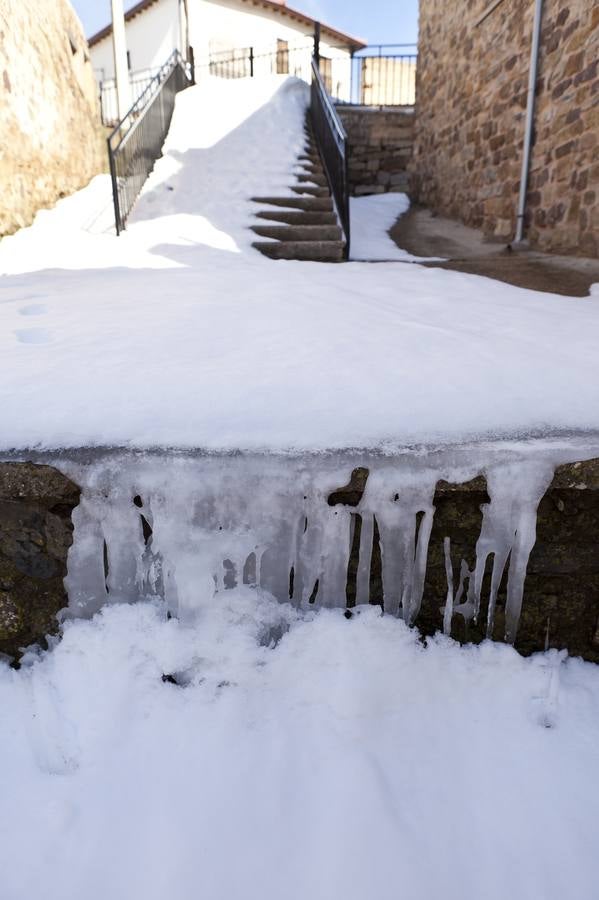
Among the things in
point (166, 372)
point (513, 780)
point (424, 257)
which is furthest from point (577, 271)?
point (513, 780)

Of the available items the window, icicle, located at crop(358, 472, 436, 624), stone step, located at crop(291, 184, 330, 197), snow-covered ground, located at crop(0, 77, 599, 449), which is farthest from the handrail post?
the window

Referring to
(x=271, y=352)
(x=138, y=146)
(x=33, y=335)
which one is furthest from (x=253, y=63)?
(x=271, y=352)

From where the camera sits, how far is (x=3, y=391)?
1.96 metres

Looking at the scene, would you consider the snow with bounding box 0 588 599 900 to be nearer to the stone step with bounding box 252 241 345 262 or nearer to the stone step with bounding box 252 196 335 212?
the stone step with bounding box 252 241 345 262

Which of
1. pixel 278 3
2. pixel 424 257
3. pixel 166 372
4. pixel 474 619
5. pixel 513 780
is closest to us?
pixel 513 780

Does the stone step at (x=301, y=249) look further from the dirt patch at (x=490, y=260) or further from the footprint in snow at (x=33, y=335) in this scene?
the footprint in snow at (x=33, y=335)

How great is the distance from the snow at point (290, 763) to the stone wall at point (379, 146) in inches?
390

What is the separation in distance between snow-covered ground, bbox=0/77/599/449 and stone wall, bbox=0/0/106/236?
3.18 feet

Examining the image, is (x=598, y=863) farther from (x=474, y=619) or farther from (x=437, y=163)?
(x=437, y=163)

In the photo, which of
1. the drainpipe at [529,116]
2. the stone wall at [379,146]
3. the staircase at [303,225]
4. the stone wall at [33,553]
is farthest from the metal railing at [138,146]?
the stone wall at [33,553]

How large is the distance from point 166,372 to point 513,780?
174cm

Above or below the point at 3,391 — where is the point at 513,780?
below

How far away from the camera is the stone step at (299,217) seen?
5711 mm

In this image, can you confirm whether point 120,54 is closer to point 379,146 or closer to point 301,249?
point 379,146
